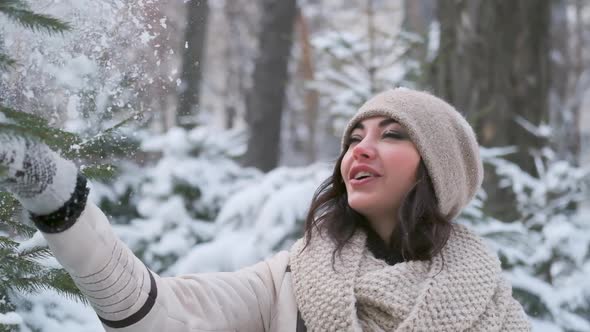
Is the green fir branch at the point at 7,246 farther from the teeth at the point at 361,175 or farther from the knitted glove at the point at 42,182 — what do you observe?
the teeth at the point at 361,175

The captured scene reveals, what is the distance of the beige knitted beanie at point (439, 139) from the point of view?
7.57 feet

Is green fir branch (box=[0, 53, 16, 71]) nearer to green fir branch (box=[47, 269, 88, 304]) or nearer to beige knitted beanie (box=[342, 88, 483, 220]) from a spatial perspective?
green fir branch (box=[47, 269, 88, 304])

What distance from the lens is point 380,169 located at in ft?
7.43

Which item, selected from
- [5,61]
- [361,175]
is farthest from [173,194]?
[5,61]

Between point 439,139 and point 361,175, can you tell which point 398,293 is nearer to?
point 361,175

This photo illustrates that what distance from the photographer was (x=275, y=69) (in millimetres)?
8664

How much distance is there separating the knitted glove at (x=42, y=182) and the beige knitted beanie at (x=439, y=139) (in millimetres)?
1210

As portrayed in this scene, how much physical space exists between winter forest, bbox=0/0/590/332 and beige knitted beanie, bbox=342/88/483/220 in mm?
650

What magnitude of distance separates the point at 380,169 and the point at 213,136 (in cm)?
292

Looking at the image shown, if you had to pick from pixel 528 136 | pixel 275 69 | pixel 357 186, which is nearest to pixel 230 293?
pixel 357 186

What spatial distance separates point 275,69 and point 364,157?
21.4ft

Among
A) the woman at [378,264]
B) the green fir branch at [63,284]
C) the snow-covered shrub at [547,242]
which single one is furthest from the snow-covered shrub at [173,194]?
the green fir branch at [63,284]

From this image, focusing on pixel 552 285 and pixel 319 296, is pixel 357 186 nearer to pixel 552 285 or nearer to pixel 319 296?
pixel 319 296

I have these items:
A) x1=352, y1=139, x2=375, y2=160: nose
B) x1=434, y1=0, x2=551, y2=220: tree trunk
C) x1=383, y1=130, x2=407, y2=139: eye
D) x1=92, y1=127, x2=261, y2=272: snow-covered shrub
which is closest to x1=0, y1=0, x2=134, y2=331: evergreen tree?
x1=352, y1=139, x2=375, y2=160: nose
